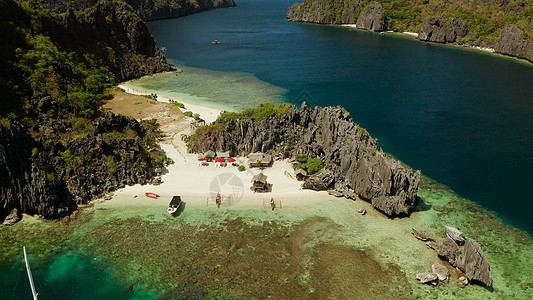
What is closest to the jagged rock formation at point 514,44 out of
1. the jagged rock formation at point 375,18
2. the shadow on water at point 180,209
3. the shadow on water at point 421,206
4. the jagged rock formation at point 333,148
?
the jagged rock formation at point 375,18

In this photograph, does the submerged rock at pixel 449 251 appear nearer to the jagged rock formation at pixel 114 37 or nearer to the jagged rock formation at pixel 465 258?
the jagged rock formation at pixel 465 258

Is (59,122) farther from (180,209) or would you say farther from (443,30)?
(443,30)

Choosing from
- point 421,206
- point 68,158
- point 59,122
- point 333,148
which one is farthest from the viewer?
point 59,122

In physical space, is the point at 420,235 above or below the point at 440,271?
above

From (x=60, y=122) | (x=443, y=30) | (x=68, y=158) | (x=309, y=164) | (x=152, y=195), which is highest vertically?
(x=443, y=30)

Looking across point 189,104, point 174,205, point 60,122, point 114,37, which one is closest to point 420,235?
point 174,205

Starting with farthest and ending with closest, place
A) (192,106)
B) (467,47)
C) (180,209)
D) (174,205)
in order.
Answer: (467,47) → (192,106) → (180,209) → (174,205)

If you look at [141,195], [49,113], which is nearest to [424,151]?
[141,195]
